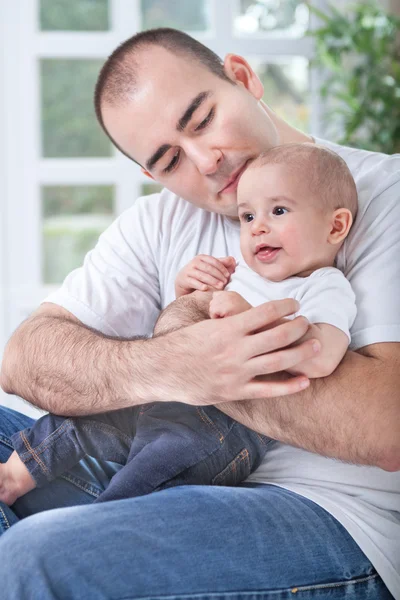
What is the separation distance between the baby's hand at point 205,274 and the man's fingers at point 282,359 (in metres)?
0.28

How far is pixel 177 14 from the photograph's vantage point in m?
3.52

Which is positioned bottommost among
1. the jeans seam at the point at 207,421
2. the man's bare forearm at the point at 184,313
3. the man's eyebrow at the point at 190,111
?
the jeans seam at the point at 207,421

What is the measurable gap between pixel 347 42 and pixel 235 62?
1.97 meters

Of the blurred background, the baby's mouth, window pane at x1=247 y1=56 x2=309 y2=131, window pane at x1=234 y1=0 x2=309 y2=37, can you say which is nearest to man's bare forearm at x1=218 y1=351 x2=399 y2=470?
the baby's mouth

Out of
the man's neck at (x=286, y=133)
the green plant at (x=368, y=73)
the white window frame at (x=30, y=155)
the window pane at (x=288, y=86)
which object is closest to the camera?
the man's neck at (x=286, y=133)

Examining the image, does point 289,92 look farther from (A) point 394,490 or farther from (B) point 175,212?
(A) point 394,490

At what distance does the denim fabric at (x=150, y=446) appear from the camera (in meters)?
1.09

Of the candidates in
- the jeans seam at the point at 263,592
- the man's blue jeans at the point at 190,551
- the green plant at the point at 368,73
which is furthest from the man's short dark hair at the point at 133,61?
the green plant at the point at 368,73

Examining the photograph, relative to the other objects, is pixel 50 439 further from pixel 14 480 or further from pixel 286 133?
pixel 286 133

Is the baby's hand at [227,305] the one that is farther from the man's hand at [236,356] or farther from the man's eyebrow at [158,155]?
the man's eyebrow at [158,155]

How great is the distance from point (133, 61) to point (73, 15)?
7.38ft

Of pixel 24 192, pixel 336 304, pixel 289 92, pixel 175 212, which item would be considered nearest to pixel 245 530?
pixel 336 304

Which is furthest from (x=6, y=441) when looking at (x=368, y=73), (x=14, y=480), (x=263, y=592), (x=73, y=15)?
(x=73, y=15)

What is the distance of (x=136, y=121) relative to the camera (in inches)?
53.3
